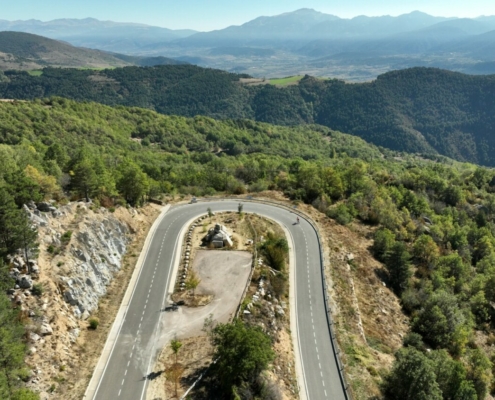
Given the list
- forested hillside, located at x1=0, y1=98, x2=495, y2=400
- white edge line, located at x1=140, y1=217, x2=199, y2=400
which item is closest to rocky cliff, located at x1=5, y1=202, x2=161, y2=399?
forested hillside, located at x1=0, y1=98, x2=495, y2=400

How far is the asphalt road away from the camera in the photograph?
42469 millimetres

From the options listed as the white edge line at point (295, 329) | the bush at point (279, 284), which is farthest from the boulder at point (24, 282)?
the white edge line at point (295, 329)

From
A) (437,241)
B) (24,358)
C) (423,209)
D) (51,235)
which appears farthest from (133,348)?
(423,209)

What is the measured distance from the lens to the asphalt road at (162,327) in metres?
42.5

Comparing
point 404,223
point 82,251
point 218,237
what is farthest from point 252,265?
point 404,223

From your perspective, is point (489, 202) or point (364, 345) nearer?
point (364, 345)

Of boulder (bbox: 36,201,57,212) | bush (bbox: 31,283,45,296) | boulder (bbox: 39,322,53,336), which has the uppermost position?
boulder (bbox: 36,201,57,212)

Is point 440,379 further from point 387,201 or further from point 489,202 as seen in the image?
point 489,202

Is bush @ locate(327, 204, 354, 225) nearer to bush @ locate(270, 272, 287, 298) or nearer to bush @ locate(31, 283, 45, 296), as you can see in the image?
bush @ locate(270, 272, 287, 298)

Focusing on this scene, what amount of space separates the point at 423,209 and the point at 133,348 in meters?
88.6

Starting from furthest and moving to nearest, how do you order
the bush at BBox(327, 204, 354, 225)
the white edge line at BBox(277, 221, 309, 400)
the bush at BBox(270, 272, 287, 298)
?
the bush at BBox(327, 204, 354, 225)
the bush at BBox(270, 272, 287, 298)
the white edge line at BBox(277, 221, 309, 400)

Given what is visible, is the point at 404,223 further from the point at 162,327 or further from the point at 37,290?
the point at 37,290

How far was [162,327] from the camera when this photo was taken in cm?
4994

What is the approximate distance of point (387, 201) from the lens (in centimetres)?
10044
